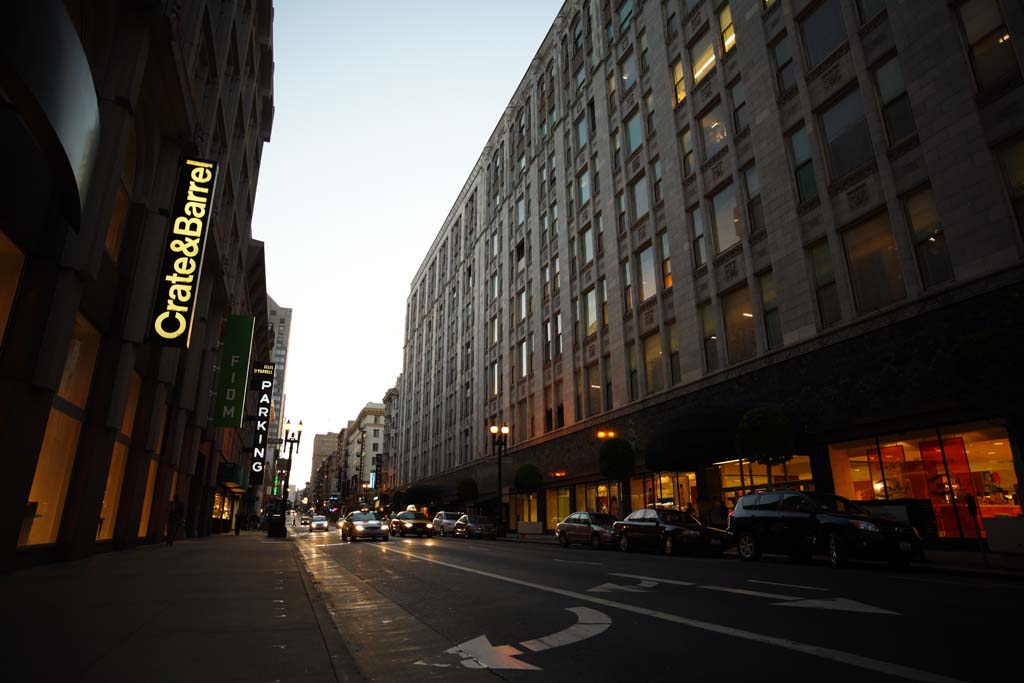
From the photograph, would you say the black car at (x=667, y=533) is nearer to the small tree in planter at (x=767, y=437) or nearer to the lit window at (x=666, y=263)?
the small tree in planter at (x=767, y=437)

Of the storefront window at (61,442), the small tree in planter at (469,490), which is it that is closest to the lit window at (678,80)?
the storefront window at (61,442)

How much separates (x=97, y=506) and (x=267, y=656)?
1134cm

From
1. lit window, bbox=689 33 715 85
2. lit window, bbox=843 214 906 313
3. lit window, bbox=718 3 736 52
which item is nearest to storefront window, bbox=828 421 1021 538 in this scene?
lit window, bbox=843 214 906 313

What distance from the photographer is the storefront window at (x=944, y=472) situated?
48.2 feet

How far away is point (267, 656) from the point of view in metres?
4.62

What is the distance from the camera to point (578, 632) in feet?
20.0

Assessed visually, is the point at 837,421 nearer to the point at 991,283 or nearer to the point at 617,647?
the point at 991,283

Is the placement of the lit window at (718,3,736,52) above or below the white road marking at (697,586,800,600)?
above

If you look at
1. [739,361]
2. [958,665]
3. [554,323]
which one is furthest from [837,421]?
[554,323]

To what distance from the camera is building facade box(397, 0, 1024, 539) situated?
15.0m

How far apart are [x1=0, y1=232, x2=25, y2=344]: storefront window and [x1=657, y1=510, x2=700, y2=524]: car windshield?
1732cm

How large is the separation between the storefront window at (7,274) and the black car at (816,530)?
16.0m

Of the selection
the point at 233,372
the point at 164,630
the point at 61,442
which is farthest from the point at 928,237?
the point at 233,372

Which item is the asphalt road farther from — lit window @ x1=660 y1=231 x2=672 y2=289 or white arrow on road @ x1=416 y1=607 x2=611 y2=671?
lit window @ x1=660 y1=231 x2=672 y2=289
